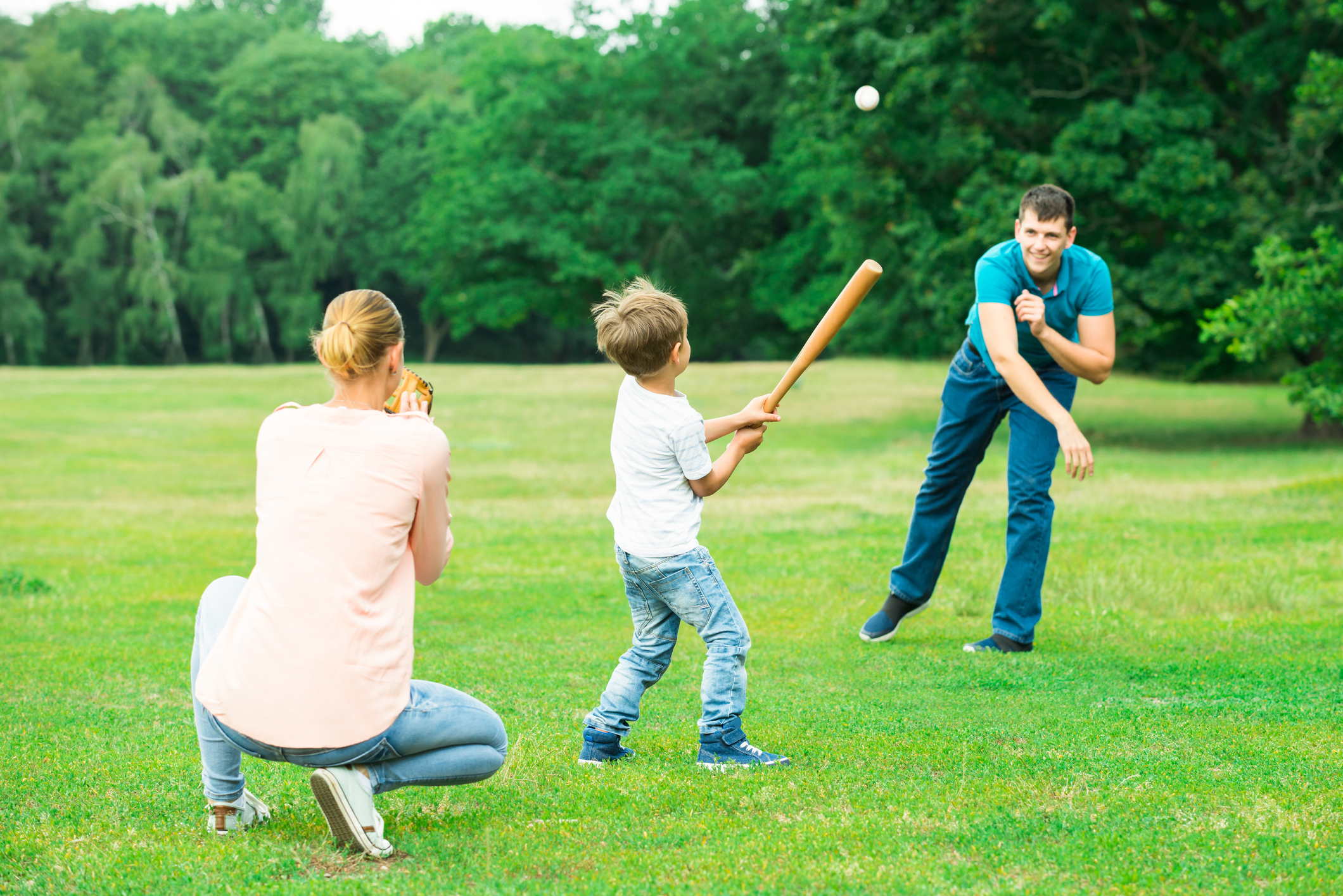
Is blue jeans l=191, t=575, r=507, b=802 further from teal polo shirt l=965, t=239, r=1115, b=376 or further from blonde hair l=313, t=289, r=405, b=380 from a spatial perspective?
teal polo shirt l=965, t=239, r=1115, b=376

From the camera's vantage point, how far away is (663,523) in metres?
4.27

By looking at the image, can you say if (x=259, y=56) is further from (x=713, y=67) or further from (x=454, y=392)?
(x=454, y=392)

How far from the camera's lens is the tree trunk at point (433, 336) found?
61.2 metres

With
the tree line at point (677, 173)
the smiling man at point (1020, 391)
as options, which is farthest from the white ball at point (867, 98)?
the smiling man at point (1020, 391)

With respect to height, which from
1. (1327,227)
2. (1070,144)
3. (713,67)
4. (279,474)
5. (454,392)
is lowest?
(454,392)

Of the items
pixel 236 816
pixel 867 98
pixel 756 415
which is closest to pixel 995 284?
pixel 756 415

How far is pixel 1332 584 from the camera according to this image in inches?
324

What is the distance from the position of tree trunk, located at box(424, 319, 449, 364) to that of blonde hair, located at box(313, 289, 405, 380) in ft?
191

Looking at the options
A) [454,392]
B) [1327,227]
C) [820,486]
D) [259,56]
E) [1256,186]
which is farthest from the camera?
[259,56]

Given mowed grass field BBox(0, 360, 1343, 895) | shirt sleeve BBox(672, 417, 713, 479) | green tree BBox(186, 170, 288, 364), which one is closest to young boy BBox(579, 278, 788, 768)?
shirt sleeve BBox(672, 417, 713, 479)

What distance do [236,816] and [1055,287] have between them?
4.57 m

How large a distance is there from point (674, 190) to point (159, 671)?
42630 millimetres

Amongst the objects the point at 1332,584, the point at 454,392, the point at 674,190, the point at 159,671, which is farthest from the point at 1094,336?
the point at 674,190

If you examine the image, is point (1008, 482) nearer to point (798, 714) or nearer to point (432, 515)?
point (798, 714)
